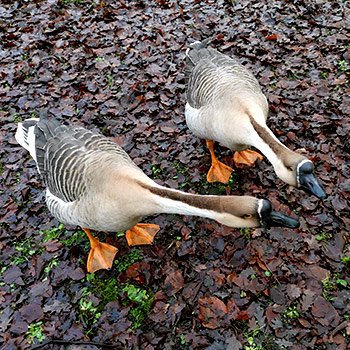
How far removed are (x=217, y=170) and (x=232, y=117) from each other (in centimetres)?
104

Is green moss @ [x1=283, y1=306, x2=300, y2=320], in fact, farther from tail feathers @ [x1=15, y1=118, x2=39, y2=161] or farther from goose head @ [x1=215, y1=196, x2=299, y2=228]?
tail feathers @ [x1=15, y1=118, x2=39, y2=161]

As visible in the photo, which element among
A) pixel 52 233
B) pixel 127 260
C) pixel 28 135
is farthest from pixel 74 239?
pixel 28 135

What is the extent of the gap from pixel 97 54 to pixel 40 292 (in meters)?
4.07

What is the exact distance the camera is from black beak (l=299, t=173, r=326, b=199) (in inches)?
126

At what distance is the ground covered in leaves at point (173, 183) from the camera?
Answer: 3.92m

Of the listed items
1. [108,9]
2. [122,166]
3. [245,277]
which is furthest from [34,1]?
[245,277]

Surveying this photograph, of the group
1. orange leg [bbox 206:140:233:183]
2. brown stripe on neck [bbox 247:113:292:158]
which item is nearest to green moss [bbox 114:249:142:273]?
orange leg [bbox 206:140:233:183]

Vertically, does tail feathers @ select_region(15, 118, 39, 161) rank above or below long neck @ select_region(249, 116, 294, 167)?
below

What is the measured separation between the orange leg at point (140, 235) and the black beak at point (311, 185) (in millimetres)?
1823

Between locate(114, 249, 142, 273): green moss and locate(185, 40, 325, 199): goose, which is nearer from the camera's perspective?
locate(185, 40, 325, 199): goose

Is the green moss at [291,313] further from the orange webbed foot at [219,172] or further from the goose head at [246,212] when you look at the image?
the orange webbed foot at [219,172]

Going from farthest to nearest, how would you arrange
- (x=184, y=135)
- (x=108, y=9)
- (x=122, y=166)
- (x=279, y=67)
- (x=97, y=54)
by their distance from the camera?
1. (x=108, y=9)
2. (x=97, y=54)
3. (x=279, y=67)
4. (x=184, y=135)
5. (x=122, y=166)

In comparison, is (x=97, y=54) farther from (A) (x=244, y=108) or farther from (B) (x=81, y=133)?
(A) (x=244, y=108)

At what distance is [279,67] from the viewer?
6262mm
